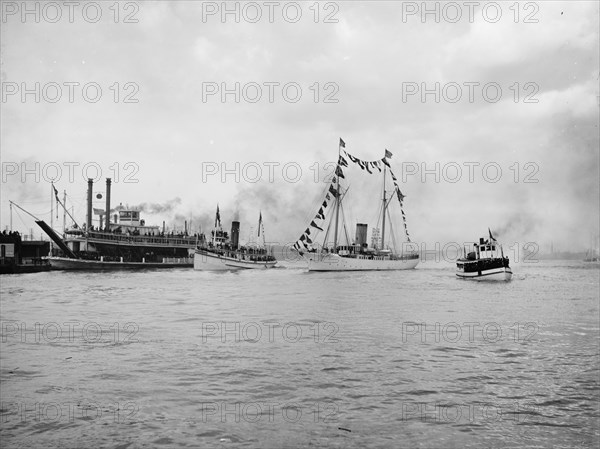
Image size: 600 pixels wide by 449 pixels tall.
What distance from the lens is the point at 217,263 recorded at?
90.3 metres

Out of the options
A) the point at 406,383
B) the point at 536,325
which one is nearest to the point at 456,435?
the point at 406,383

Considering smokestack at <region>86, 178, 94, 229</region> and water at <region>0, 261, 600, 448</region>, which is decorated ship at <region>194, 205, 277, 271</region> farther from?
water at <region>0, 261, 600, 448</region>

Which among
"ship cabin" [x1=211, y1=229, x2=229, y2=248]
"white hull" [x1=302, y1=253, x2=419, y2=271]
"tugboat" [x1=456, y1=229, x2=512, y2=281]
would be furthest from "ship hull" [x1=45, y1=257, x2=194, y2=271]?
"tugboat" [x1=456, y1=229, x2=512, y2=281]

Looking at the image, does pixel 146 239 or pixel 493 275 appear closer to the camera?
pixel 493 275

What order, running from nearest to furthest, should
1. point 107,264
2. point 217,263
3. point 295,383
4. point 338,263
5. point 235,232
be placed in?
point 295,383, point 107,264, point 217,263, point 338,263, point 235,232

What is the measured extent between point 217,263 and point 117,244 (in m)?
18.6

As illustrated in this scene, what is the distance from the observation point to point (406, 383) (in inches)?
469

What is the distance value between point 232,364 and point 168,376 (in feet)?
6.23

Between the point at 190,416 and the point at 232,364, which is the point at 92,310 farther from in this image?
the point at 190,416

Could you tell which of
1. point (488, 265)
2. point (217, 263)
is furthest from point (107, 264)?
point (488, 265)

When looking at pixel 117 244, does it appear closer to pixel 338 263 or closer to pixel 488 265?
pixel 338 263

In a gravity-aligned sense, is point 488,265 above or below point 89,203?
below

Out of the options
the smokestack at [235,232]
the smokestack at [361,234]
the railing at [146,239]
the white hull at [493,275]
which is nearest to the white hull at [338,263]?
the smokestack at [361,234]

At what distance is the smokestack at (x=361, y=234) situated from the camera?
102062 millimetres
